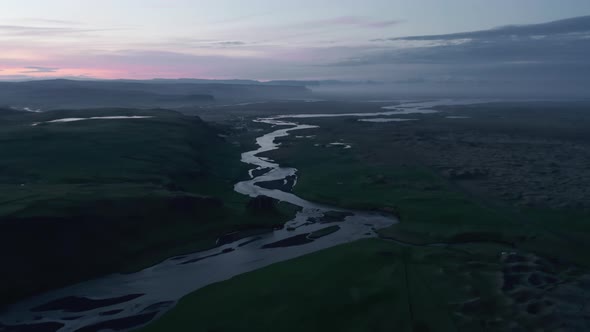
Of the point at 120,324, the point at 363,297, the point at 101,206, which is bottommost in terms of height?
the point at 120,324

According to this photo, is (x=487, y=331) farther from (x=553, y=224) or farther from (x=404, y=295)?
(x=553, y=224)

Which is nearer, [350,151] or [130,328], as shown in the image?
[130,328]

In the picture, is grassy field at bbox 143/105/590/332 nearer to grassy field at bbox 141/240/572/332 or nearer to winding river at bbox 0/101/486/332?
grassy field at bbox 141/240/572/332

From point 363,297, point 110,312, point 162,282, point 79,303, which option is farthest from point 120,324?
point 363,297

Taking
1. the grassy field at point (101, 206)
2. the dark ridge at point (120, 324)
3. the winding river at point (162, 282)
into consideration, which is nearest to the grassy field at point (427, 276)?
the dark ridge at point (120, 324)

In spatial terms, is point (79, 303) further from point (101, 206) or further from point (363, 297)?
point (363, 297)

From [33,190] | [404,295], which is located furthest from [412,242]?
[33,190]

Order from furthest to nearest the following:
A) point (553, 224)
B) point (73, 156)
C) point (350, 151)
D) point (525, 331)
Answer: point (350, 151) < point (73, 156) < point (553, 224) < point (525, 331)

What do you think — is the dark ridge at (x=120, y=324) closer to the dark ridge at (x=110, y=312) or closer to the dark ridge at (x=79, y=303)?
the dark ridge at (x=110, y=312)
